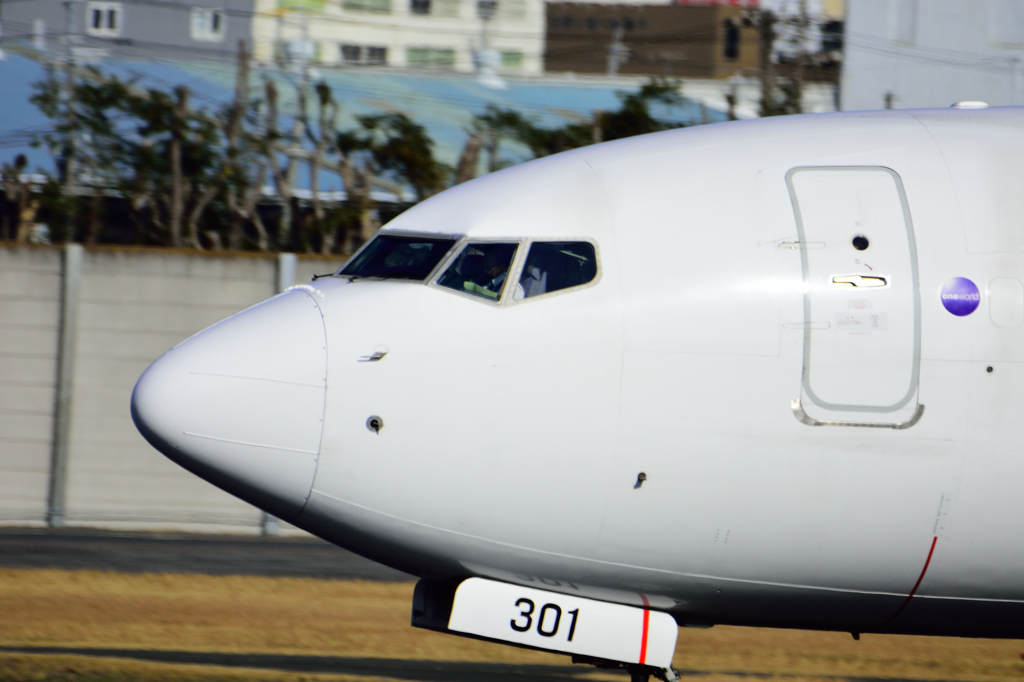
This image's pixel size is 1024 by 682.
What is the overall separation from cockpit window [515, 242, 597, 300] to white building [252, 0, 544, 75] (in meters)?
45.2

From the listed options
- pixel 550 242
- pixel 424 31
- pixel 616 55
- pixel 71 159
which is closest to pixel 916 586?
pixel 550 242

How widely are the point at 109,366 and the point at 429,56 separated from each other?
36416 mm

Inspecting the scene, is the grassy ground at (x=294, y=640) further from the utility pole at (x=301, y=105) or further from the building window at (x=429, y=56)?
the building window at (x=429, y=56)

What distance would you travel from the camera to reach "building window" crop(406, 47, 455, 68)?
4959 centimetres

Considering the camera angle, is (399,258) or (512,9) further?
(512,9)

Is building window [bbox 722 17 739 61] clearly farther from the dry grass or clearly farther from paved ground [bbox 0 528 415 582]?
the dry grass

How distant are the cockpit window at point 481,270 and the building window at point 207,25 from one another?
43078 mm

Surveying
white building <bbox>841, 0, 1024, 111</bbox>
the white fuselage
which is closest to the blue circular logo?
the white fuselage

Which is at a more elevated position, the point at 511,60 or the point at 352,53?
the point at 511,60

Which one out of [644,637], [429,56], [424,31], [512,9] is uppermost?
[512,9]

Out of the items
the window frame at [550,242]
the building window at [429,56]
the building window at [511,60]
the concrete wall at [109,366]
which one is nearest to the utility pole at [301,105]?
the concrete wall at [109,366]

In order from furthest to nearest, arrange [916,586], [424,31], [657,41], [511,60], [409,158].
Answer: [657,41]
[511,60]
[424,31]
[409,158]
[916,586]

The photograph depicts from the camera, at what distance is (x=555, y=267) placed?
6047 mm

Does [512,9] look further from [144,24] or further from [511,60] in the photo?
[144,24]
